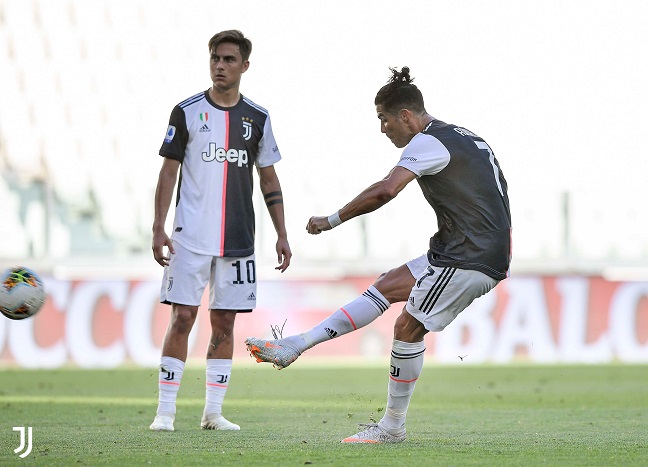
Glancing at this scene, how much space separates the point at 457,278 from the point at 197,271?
1.78m

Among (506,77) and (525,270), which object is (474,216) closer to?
(525,270)

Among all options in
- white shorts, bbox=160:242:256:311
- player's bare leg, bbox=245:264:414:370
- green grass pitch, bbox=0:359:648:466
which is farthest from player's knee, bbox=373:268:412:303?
white shorts, bbox=160:242:256:311

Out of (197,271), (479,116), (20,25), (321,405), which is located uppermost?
(20,25)

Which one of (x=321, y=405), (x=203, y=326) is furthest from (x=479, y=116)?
(x=321, y=405)

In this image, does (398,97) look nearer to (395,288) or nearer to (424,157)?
A: (424,157)

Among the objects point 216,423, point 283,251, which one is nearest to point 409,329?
point 283,251

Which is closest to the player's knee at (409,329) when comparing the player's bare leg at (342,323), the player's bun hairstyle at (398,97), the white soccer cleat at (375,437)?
the player's bare leg at (342,323)

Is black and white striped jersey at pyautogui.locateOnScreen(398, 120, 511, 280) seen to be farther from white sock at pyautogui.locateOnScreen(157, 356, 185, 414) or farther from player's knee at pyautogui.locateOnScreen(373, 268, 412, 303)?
white sock at pyautogui.locateOnScreen(157, 356, 185, 414)

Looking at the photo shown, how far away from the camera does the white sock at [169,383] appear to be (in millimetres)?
7234

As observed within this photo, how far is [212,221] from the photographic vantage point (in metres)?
7.39

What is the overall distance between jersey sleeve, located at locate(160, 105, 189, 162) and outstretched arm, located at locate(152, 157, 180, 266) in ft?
0.14

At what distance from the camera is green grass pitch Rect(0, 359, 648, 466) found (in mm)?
5805

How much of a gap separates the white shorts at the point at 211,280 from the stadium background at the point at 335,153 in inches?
324

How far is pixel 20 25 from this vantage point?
29.3 metres
